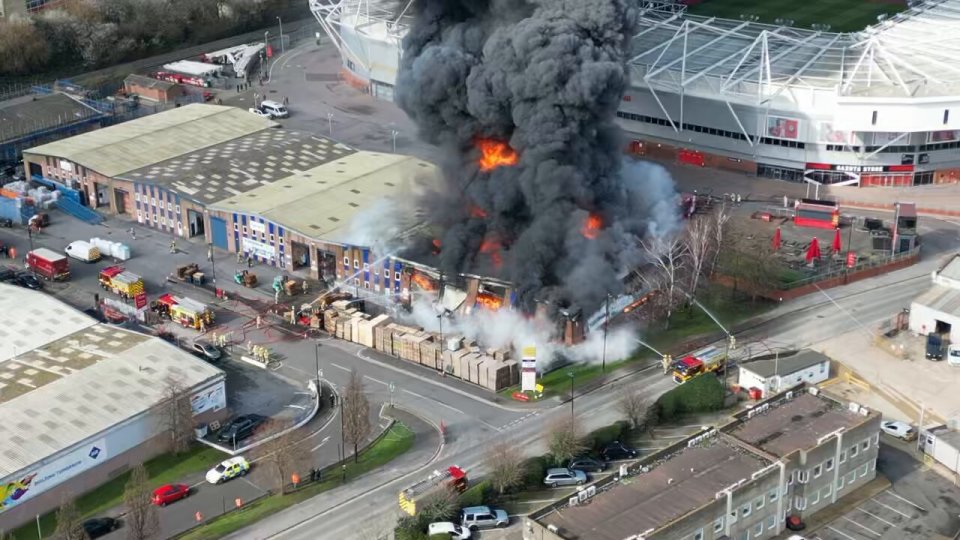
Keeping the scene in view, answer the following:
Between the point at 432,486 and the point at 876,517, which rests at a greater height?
the point at 432,486

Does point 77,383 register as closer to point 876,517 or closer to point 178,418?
point 178,418

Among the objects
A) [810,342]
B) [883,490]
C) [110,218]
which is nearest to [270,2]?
[110,218]

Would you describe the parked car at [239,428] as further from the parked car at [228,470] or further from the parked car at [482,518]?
the parked car at [482,518]

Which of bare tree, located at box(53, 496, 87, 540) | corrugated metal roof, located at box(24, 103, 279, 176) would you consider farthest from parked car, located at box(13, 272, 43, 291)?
bare tree, located at box(53, 496, 87, 540)

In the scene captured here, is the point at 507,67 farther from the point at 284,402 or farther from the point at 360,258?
the point at 284,402

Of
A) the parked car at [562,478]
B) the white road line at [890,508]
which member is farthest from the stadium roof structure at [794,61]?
the white road line at [890,508]

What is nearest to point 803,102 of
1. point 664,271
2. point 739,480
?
point 664,271
